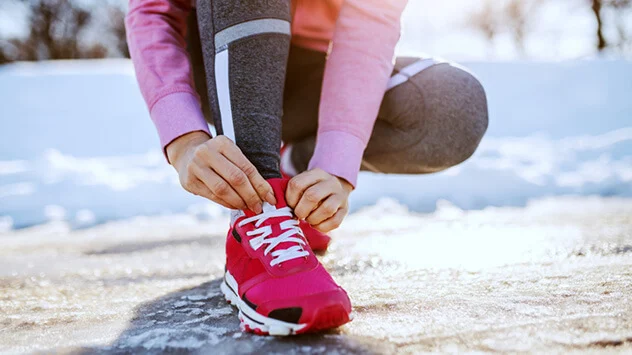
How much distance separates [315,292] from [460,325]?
19 cm

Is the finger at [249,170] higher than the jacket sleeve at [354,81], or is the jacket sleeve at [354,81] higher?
the jacket sleeve at [354,81]

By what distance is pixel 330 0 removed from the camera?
116 cm

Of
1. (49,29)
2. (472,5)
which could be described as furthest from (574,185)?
(472,5)

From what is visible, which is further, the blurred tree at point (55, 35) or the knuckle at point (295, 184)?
the blurred tree at point (55, 35)

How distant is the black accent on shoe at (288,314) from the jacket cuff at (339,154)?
27 centimetres

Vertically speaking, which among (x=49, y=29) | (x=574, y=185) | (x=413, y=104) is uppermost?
(x=49, y=29)

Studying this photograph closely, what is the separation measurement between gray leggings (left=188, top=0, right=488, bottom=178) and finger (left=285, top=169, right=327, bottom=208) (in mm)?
69

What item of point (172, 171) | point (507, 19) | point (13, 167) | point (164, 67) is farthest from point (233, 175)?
point (507, 19)

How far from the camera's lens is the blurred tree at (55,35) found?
13.2 meters

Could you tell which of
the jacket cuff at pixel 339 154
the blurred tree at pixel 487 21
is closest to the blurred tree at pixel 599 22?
the blurred tree at pixel 487 21

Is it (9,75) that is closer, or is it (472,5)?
(9,75)

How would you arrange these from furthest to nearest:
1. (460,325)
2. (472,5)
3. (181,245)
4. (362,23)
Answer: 1. (472,5)
2. (181,245)
3. (362,23)
4. (460,325)

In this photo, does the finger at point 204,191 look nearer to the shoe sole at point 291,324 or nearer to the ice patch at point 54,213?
the shoe sole at point 291,324

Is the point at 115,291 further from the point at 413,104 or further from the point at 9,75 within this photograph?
the point at 9,75
